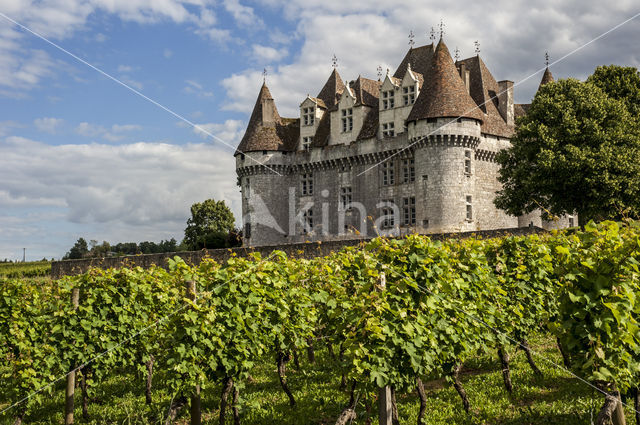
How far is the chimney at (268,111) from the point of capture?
154 feet

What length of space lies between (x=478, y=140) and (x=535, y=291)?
26.1 meters

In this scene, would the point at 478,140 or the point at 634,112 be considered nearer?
the point at 634,112

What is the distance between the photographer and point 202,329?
9.91 m

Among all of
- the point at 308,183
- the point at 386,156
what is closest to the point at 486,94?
the point at 386,156

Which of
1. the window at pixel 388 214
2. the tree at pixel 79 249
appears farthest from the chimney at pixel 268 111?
the tree at pixel 79 249

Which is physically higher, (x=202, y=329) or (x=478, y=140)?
(x=478, y=140)

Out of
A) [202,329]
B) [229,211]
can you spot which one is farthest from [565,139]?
[229,211]

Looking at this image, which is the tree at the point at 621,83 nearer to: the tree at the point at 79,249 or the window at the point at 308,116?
the window at the point at 308,116

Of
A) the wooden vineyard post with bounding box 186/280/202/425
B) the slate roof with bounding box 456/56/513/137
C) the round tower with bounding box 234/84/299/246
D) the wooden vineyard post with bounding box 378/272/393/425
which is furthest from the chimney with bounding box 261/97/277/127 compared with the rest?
the wooden vineyard post with bounding box 378/272/393/425

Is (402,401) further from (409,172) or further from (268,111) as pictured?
(268,111)

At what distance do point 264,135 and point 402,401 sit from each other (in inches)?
1430

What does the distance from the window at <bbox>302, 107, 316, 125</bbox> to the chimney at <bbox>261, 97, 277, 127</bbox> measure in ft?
7.76

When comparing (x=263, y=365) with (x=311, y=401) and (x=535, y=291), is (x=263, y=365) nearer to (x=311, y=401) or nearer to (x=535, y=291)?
(x=311, y=401)

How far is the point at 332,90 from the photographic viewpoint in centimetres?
4841
